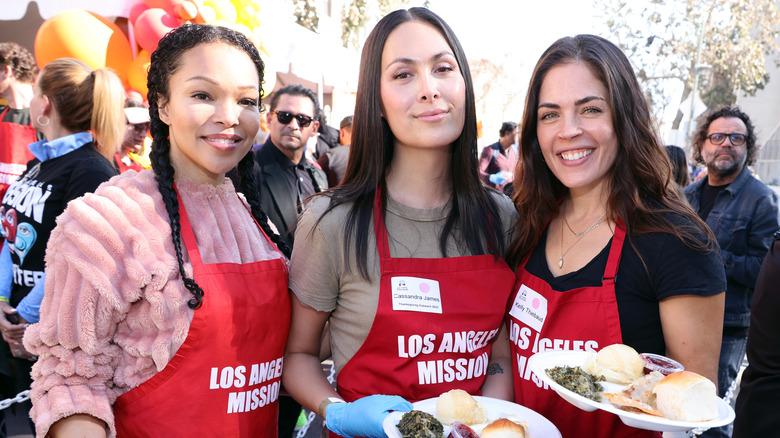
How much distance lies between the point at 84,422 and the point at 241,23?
572cm

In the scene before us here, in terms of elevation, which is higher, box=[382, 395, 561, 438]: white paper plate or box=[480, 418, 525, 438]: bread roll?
box=[480, 418, 525, 438]: bread roll

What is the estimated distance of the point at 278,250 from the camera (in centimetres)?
181

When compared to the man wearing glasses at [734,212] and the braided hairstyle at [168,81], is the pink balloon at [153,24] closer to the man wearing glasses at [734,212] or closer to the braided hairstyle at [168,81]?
the braided hairstyle at [168,81]

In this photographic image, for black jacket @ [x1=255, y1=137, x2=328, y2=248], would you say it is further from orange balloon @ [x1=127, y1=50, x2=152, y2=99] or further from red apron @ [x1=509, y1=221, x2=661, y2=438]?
red apron @ [x1=509, y1=221, x2=661, y2=438]

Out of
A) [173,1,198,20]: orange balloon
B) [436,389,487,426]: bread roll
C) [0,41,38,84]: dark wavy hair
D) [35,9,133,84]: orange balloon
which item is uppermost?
[173,1,198,20]: orange balloon

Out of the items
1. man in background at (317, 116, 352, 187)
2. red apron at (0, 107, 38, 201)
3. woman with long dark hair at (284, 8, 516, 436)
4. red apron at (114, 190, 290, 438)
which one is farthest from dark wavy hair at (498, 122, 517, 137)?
red apron at (114, 190, 290, 438)

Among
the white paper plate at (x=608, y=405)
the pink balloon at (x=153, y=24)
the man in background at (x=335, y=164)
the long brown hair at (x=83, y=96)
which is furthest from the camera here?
the man in background at (x=335, y=164)

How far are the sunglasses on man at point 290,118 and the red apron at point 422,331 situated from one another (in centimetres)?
290

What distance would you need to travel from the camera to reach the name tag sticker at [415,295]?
1617 mm

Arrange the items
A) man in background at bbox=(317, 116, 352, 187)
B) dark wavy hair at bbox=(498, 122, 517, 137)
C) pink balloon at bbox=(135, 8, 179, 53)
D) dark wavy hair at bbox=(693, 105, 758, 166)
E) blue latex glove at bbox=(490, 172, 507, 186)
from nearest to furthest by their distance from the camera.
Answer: dark wavy hair at bbox=(693, 105, 758, 166) < pink balloon at bbox=(135, 8, 179, 53) < man in background at bbox=(317, 116, 352, 187) < blue latex glove at bbox=(490, 172, 507, 186) < dark wavy hair at bbox=(498, 122, 517, 137)

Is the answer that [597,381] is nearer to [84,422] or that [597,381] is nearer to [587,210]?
[587,210]

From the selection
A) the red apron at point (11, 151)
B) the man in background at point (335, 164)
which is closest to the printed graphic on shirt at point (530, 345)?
the red apron at point (11, 151)

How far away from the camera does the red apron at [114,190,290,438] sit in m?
1.43

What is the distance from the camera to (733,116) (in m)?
4.38
